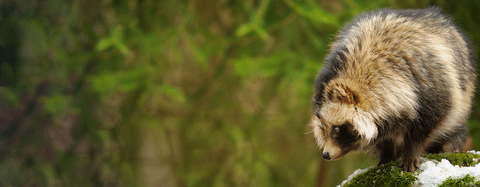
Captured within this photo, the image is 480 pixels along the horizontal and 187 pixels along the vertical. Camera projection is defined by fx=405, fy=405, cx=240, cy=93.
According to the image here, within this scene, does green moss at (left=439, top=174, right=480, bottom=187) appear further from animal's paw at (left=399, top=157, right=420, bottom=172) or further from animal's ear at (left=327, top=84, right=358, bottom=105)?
animal's ear at (left=327, top=84, right=358, bottom=105)

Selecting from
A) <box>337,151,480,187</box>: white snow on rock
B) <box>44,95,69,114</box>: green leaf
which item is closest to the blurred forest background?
<box>44,95,69,114</box>: green leaf

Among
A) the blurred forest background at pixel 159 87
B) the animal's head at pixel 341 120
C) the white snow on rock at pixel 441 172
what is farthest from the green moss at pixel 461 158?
the blurred forest background at pixel 159 87

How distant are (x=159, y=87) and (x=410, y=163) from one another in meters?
3.31

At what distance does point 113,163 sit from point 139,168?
0.75 metres

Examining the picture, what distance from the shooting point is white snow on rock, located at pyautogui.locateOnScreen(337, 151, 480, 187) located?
2215mm

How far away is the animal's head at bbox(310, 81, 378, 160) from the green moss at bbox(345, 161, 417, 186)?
189 mm

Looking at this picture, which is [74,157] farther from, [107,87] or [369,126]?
[369,126]

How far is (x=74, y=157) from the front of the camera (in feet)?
18.3

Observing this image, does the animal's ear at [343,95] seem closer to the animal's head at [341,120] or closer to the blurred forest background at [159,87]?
the animal's head at [341,120]

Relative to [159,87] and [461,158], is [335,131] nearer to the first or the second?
[461,158]

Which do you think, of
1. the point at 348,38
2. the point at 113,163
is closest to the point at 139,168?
the point at 113,163

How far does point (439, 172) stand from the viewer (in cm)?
233

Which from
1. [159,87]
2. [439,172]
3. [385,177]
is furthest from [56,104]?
[439,172]

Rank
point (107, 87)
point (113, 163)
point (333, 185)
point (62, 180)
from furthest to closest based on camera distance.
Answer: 1. point (333, 185)
2. point (113, 163)
3. point (62, 180)
4. point (107, 87)
